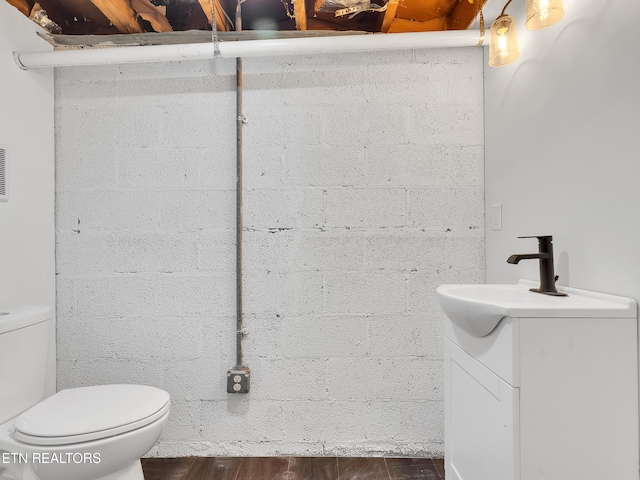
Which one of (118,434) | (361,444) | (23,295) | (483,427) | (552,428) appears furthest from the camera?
(361,444)

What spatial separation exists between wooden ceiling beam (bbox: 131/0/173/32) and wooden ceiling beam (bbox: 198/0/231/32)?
0.22 meters

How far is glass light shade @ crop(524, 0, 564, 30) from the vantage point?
1073 millimetres

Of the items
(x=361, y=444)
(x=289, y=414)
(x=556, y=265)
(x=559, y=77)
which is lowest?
(x=361, y=444)

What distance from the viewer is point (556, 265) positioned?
46.7 inches

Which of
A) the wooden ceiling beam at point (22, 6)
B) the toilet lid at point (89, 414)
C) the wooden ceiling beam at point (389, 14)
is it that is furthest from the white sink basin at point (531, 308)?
the wooden ceiling beam at point (22, 6)

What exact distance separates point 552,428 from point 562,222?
63 cm

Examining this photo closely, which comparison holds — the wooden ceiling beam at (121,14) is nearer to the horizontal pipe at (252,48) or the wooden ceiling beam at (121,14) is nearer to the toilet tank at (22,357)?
the horizontal pipe at (252,48)

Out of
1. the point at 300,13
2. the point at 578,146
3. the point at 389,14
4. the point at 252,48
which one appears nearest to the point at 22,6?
the point at 252,48

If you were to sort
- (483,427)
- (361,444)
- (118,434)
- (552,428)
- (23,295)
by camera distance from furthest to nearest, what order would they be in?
1. (361,444)
2. (23,295)
3. (118,434)
4. (483,427)
5. (552,428)

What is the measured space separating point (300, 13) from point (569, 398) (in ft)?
5.75

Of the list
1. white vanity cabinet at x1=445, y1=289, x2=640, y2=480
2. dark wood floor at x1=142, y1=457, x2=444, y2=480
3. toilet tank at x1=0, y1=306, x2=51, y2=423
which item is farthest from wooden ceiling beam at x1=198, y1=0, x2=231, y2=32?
dark wood floor at x1=142, y1=457, x2=444, y2=480

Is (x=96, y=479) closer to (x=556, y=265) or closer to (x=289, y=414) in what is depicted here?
(x=289, y=414)

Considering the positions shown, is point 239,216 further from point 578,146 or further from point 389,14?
point 578,146

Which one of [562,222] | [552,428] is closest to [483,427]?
[552,428]
